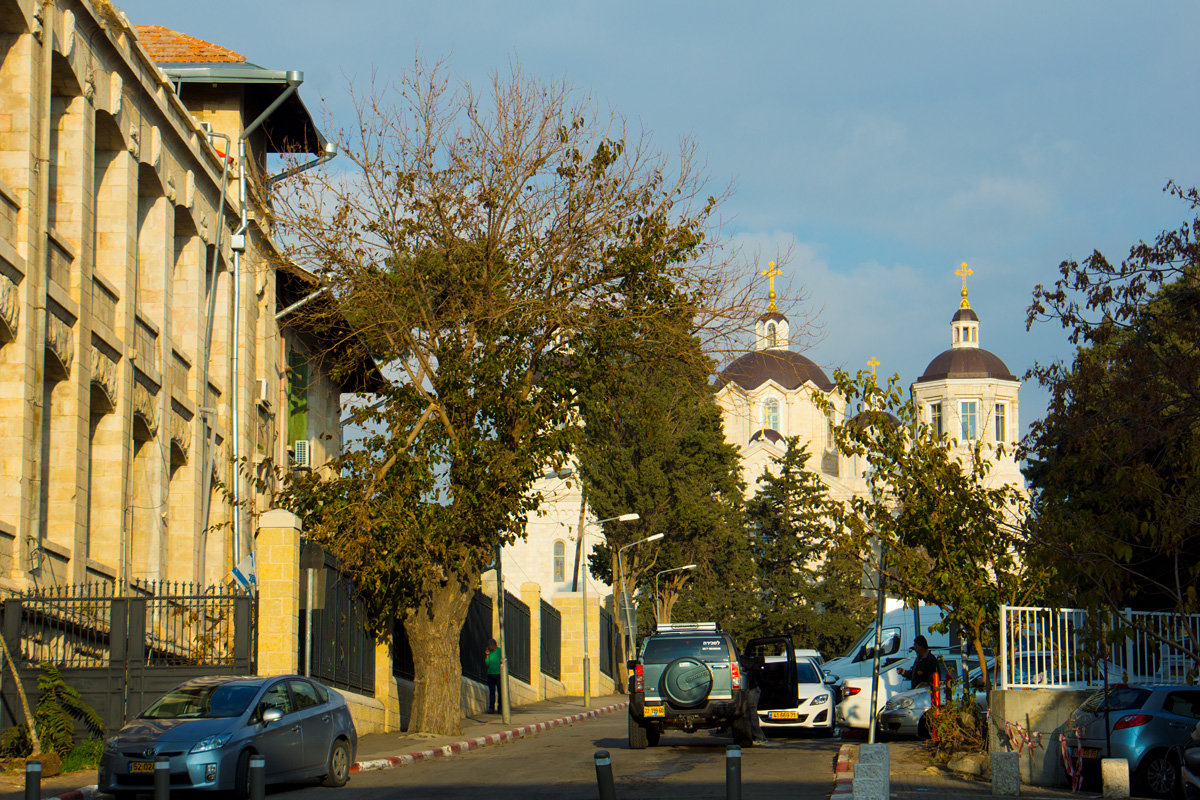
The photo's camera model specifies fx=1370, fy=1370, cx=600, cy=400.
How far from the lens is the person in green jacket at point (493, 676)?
32.9 m

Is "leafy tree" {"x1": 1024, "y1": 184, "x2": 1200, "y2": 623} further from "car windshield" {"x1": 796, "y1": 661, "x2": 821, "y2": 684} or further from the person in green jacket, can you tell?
the person in green jacket

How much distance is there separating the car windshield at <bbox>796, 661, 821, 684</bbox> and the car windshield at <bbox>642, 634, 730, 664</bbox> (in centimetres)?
509

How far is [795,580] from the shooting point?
69.4 metres

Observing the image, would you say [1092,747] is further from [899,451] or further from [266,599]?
[266,599]

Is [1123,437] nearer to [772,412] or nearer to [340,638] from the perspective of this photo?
[340,638]

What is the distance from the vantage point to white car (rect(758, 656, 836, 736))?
23359mm

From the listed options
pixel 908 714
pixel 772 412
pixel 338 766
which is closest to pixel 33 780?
pixel 338 766

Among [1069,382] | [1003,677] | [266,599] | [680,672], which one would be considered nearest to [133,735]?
[266,599]

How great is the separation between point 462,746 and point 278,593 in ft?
12.6

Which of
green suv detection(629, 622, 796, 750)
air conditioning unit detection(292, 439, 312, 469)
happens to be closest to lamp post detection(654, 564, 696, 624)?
air conditioning unit detection(292, 439, 312, 469)

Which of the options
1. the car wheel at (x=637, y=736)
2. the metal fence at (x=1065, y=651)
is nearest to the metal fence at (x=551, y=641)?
the car wheel at (x=637, y=736)

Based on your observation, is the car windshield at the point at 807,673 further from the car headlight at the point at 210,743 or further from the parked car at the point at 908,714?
the car headlight at the point at 210,743

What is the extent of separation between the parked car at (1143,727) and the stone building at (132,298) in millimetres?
12336

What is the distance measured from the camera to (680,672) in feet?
63.1
